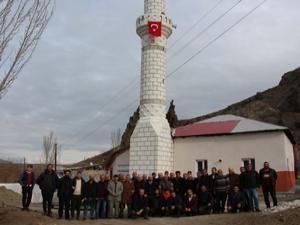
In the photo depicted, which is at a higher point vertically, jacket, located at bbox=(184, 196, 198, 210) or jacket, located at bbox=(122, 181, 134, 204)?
jacket, located at bbox=(122, 181, 134, 204)

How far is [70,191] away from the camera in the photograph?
41.5 ft

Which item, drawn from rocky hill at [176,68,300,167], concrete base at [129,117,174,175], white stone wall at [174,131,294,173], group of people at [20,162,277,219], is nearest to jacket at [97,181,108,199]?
group of people at [20,162,277,219]

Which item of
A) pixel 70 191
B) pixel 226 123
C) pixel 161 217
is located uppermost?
pixel 226 123

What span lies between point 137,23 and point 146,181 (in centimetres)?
1172

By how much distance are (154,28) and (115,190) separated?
37.4 ft

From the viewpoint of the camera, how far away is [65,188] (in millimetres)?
12641

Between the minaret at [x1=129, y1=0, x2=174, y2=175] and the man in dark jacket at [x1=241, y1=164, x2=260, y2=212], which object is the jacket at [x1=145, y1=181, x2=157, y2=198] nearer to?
the man in dark jacket at [x1=241, y1=164, x2=260, y2=212]

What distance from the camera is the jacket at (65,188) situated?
12.6 m

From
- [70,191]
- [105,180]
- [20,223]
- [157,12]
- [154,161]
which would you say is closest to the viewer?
[20,223]

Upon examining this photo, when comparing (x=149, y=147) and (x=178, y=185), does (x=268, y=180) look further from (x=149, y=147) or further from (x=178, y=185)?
(x=149, y=147)

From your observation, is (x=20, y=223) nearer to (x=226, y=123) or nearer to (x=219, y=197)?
(x=219, y=197)

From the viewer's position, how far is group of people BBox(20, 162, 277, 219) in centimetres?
1277

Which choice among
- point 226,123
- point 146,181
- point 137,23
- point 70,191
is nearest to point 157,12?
point 137,23

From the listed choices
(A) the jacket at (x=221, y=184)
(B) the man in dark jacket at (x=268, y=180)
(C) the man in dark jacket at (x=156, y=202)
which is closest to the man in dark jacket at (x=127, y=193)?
(C) the man in dark jacket at (x=156, y=202)
